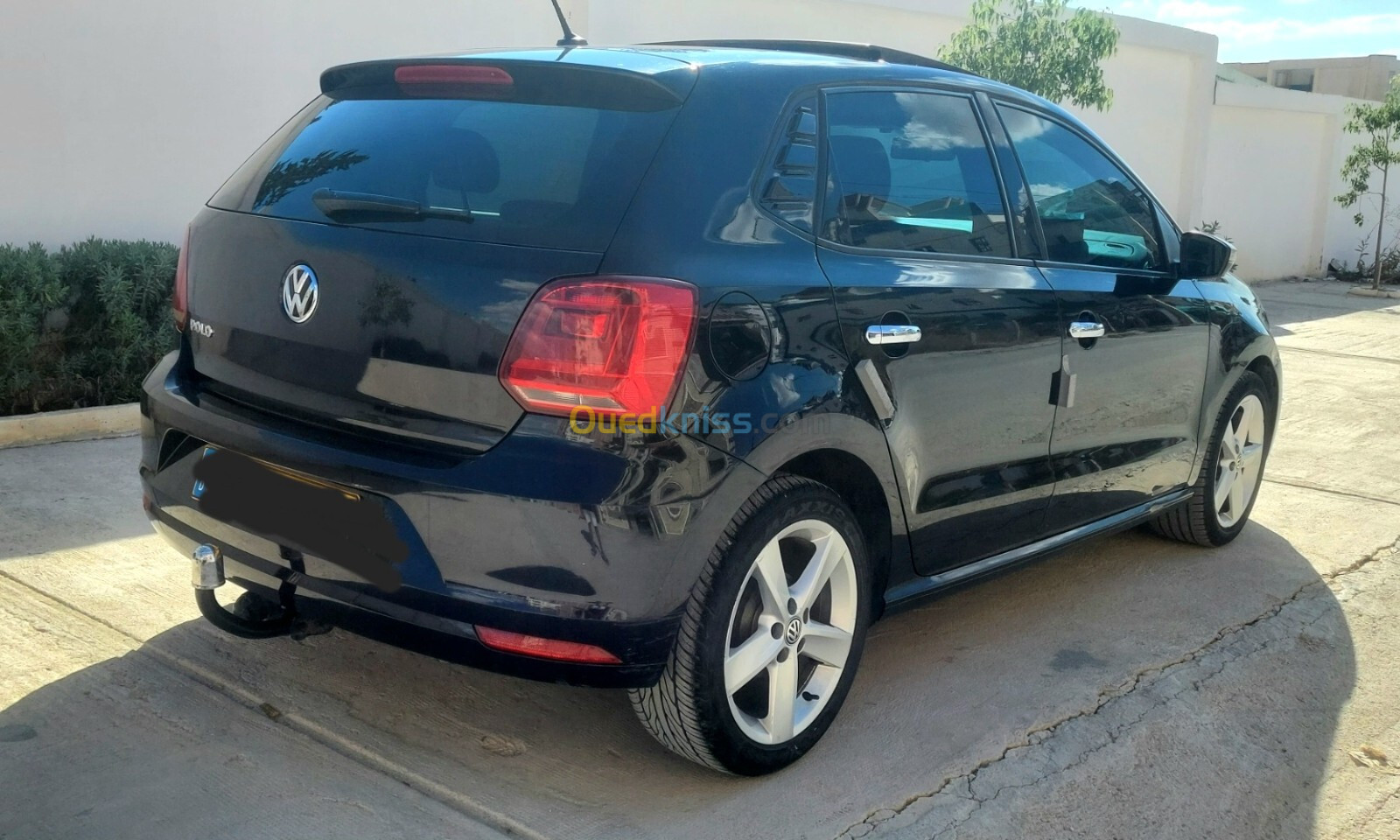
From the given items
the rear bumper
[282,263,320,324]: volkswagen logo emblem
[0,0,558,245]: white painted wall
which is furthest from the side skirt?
[0,0,558,245]: white painted wall

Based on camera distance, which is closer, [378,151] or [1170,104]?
[378,151]

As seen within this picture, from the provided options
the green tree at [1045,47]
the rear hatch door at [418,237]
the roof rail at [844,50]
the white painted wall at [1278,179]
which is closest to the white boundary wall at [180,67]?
the green tree at [1045,47]

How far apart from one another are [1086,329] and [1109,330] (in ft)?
0.53

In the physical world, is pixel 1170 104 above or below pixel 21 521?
above

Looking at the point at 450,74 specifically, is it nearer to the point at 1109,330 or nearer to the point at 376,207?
the point at 376,207

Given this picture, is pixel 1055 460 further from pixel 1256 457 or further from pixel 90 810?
pixel 90 810

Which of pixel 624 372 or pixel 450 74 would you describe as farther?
pixel 450 74

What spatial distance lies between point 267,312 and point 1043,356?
2.14 m

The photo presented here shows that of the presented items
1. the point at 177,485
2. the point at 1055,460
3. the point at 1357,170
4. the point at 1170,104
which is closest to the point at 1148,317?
the point at 1055,460

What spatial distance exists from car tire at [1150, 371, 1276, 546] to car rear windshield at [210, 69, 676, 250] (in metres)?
2.98

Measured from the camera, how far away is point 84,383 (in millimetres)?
5969

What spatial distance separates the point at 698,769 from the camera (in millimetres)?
3143

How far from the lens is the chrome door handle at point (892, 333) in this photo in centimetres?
312

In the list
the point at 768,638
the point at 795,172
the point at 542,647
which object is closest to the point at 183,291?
the point at 542,647
